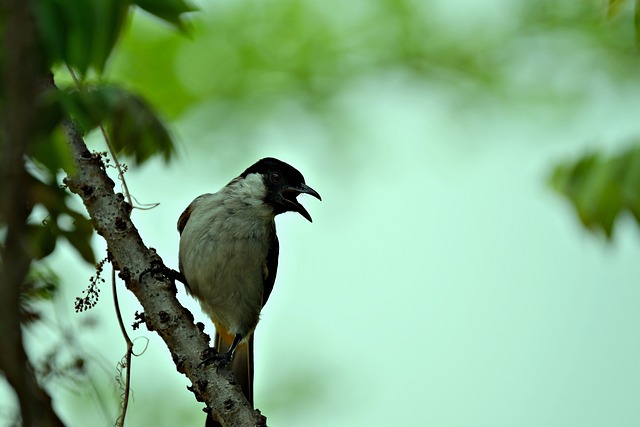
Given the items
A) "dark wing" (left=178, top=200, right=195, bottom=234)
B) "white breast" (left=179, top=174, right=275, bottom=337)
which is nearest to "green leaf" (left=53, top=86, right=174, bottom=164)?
"white breast" (left=179, top=174, right=275, bottom=337)

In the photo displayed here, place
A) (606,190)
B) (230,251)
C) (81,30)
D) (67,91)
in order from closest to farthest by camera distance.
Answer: (81,30)
(67,91)
(606,190)
(230,251)

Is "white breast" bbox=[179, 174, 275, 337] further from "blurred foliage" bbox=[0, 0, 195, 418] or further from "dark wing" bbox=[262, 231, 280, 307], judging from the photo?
"blurred foliage" bbox=[0, 0, 195, 418]

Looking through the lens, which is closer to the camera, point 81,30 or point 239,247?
point 81,30

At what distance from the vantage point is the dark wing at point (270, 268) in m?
5.66

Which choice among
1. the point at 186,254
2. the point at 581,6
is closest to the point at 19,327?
the point at 186,254

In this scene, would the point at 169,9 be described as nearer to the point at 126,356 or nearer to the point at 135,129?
the point at 135,129

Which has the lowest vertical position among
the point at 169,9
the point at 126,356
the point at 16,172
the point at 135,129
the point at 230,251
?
the point at 16,172

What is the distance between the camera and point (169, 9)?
290 centimetres

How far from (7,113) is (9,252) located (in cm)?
18

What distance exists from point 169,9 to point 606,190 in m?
2.57

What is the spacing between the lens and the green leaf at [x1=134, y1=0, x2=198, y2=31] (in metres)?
2.89

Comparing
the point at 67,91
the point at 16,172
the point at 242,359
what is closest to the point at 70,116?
A: the point at 67,91

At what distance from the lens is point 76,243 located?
3.34 meters

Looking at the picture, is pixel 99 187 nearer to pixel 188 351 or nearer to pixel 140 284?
pixel 140 284
